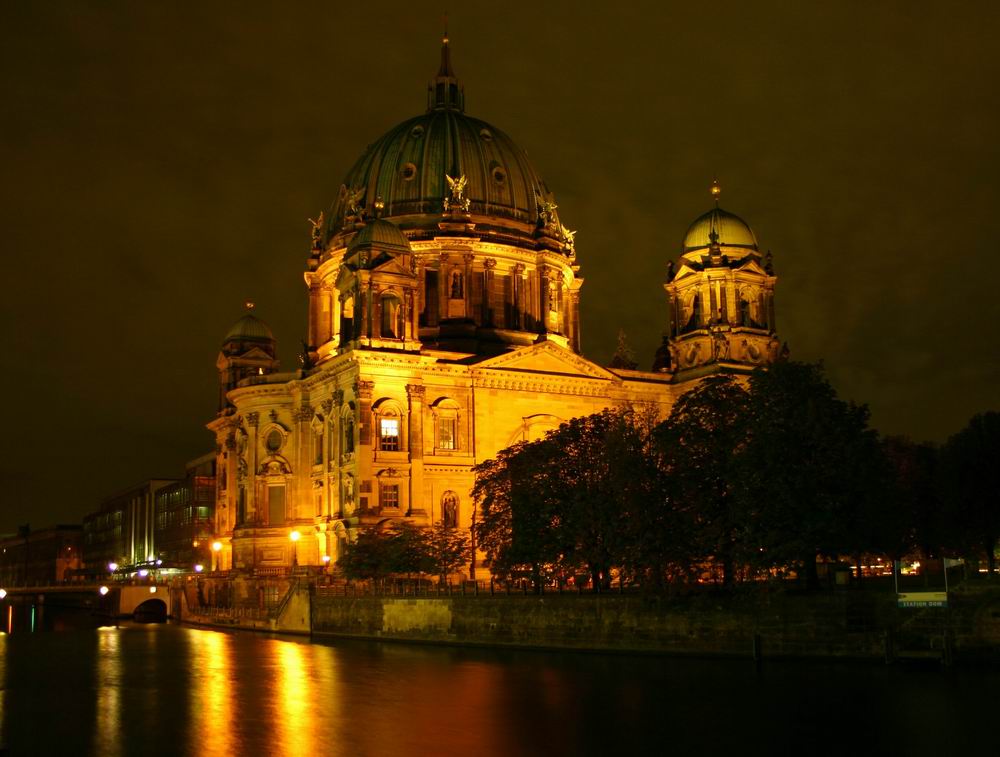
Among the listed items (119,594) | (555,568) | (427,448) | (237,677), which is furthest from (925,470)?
(119,594)

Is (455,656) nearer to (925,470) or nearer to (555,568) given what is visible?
(555,568)

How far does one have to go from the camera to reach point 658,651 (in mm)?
55250

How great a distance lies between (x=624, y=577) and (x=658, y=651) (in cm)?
563

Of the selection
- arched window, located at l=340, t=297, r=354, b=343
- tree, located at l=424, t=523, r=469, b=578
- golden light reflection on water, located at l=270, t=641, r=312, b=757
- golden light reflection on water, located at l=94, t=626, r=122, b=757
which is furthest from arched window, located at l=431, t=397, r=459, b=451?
golden light reflection on water, located at l=270, t=641, r=312, b=757

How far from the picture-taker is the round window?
98.7 metres

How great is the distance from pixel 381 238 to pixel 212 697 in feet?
163

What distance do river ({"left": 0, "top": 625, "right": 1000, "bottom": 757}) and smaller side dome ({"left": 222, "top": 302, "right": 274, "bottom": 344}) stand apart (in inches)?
2482

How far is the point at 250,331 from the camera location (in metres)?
121

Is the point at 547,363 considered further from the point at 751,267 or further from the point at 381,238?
the point at 751,267

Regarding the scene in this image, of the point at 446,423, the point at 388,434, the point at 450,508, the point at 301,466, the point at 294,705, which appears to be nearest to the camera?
the point at 294,705

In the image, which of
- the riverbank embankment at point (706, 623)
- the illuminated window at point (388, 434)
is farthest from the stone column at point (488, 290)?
the riverbank embankment at point (706, 623)

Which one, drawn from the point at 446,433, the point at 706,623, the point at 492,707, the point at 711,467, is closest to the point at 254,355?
the point at 446,433

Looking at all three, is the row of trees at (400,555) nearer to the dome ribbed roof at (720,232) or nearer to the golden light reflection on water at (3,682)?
the golden light reflection on water at (3,682)

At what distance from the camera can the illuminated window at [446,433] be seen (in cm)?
8919
